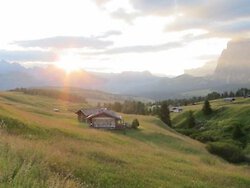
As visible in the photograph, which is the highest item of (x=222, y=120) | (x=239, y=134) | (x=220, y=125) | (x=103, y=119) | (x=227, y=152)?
(x=103, y=119)

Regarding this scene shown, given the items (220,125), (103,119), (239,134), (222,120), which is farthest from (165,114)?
(103,119)

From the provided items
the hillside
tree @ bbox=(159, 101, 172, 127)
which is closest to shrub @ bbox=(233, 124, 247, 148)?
the hillside

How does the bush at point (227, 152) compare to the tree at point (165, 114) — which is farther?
the tree at point (165, 114)

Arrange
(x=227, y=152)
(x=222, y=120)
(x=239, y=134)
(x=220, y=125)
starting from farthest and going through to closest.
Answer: (x=222, y=120)
(x=220, y=125)
(x=239, y=134)
(x=227, y=152)

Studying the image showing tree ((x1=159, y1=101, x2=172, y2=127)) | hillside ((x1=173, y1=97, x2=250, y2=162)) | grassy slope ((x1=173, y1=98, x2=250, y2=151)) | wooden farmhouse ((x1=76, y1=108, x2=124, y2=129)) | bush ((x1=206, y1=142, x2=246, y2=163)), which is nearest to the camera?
bush ((x1=206, y1=142, x2=246, y2=163))

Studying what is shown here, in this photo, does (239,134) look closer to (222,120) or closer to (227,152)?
(222,120)

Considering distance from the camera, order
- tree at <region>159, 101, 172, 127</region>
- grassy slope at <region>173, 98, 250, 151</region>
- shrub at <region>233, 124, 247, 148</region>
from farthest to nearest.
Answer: tree at <region>159, 101, 172, 127</region>
grassy slope at <region>173, 98, 250, 151</region>
shrub at <region>233, 124, 247, 148</region>

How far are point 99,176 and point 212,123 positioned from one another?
406ft

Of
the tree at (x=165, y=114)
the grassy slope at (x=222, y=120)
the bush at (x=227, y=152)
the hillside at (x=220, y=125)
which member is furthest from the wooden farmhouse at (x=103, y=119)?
the tree at (x=165, y=114)

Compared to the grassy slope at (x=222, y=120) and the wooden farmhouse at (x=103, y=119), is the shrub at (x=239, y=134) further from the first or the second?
the wooden farmhouse at (x=103, y=119)

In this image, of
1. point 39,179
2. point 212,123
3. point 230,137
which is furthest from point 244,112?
point 39,179

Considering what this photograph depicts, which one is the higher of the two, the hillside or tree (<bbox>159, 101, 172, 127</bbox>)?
tree (<bbox>159, 101, 172, 127</bbox>)

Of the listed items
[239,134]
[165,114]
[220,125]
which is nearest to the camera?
[239,134]

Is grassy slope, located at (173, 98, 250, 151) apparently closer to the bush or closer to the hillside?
the hillside
